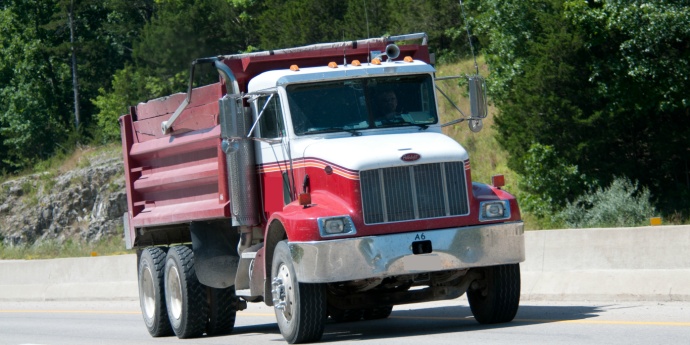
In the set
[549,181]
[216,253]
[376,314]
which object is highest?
[216,253]

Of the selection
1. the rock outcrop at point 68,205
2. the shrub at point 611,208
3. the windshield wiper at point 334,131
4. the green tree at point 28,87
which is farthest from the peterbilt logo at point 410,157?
the green tree at point 28,87

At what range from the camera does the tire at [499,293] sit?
12414mm

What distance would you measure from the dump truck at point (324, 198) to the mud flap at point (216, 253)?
0.02m

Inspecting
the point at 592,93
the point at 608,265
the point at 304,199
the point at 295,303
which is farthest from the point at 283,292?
the point at 592,93

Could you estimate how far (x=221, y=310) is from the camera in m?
14.6

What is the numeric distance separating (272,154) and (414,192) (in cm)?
200

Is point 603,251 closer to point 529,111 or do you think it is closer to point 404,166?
point 404,166

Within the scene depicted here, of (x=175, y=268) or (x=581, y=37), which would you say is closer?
(x=175, y=268)

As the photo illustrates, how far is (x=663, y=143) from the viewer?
3603 centimetres

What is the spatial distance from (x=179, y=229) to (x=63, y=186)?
44.0 metres

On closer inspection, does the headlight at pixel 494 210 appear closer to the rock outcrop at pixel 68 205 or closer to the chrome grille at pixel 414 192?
the chrome grille at pixel 414 192

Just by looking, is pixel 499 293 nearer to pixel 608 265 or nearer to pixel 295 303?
pixel 295 303

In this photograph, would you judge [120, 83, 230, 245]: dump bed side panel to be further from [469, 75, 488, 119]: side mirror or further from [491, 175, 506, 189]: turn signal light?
[491, 175, 506, 189]: turn signal light

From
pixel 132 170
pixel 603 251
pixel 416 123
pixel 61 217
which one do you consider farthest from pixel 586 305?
pixel 61 217
